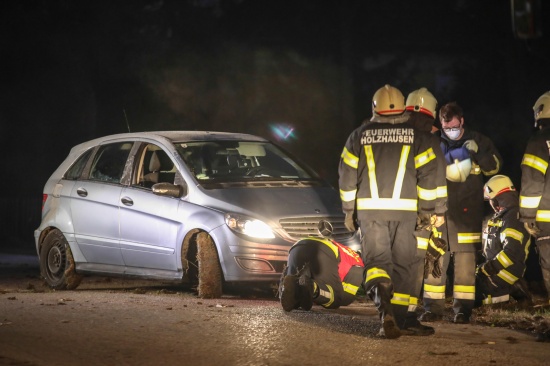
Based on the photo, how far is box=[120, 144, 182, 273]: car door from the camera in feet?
38.5

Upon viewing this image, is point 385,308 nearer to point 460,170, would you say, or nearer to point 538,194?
point 538,194

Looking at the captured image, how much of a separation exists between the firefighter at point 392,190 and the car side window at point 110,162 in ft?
14.0

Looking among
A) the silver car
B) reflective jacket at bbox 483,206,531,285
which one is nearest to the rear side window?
the silver car

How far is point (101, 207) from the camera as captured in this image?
12609mm

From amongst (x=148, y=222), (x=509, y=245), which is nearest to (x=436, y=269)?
(x=509, y=245)

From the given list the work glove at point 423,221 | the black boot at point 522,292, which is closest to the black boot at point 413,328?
the work glove at point 423,221

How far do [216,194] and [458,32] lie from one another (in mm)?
14948

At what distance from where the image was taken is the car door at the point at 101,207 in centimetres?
1245

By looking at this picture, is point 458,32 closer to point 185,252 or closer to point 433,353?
point 185,252

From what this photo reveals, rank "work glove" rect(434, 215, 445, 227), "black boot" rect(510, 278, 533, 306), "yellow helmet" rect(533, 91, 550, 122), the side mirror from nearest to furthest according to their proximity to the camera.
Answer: "work glove" rect(434, 215, 445, 227), "yellow helmet" rect(533, 91, 550, 122), "black boot" rect(510, 278, 533, 306), the side mirror

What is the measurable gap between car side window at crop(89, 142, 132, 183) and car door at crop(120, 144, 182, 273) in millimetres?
318

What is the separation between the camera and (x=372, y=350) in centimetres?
799

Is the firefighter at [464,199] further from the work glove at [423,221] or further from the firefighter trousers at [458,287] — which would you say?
the work glove at [423,221]

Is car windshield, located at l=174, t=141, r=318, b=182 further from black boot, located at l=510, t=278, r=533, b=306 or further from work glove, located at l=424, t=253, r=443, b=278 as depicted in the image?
work glove, located at l=424, t=253, r=443, b=278
